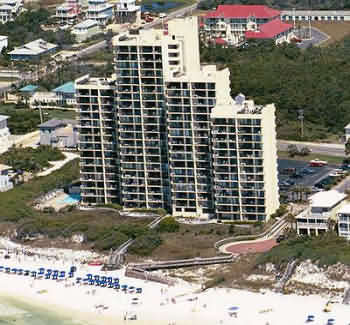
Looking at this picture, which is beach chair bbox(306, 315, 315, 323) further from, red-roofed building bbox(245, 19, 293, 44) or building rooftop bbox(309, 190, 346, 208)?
red-roofed building bbox(245, 19, 293, 44)

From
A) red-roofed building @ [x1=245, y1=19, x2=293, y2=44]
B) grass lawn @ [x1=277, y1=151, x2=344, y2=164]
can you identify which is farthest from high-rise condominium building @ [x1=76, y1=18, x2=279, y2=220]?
red-roofed building @ [x1=245, y1=19, x2=293, y2=44]

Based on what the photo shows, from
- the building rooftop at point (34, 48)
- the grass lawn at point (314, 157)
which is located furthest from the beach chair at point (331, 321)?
the building rooftop at point (34, 48)

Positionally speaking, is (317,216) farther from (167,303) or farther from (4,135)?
(4,135)

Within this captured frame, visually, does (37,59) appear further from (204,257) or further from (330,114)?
(204,257)

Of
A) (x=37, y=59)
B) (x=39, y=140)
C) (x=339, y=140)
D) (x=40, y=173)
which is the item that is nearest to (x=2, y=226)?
(x=40, y=173)

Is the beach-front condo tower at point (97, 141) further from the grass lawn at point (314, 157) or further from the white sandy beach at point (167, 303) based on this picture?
the grass lawn at point (314, 157)
